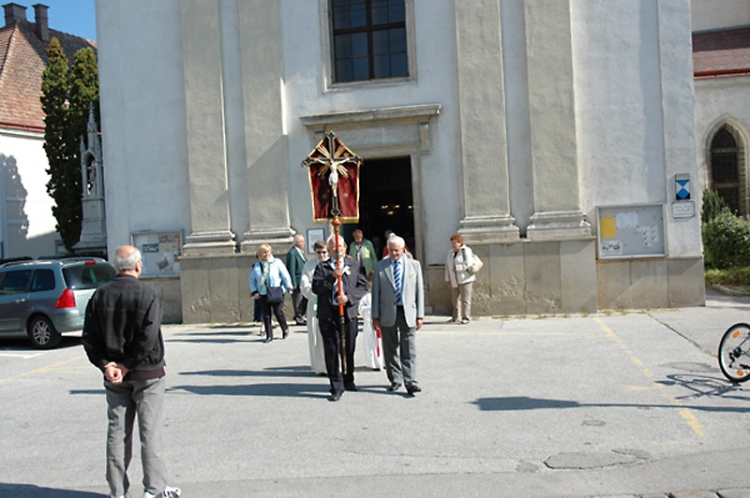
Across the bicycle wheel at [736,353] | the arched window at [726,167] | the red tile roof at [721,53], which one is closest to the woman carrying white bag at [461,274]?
the bicycle wheel at [736,353]

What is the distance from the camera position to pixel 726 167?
2680 centimetres

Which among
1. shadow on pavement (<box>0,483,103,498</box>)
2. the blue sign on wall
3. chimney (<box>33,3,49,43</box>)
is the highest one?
chimney (<box>33,3,49,43</box>)

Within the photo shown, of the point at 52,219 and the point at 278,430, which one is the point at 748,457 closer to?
the point at 278,430

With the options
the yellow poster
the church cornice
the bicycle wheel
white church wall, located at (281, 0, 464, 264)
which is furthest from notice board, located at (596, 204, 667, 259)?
the bicycle wheel

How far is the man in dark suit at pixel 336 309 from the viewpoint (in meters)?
8.77

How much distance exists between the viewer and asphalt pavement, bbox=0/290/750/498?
585 centimetres

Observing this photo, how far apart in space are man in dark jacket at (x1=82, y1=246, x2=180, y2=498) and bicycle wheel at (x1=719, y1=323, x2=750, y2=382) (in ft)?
19.7

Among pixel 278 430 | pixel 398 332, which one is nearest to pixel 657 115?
pixel 398 332

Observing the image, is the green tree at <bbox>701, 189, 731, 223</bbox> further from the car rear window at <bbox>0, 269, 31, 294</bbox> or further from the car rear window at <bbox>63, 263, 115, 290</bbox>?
the car rear window at <bbox>0, 269, 31, 294</bbox>

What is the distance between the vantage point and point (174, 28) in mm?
17688

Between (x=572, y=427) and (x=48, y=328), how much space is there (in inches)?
427

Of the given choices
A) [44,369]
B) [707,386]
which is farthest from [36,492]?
[707,386]

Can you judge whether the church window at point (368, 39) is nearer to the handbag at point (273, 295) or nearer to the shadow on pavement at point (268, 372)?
the handbag at point (273, 295)

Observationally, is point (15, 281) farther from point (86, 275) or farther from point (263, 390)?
point (263, 390)
